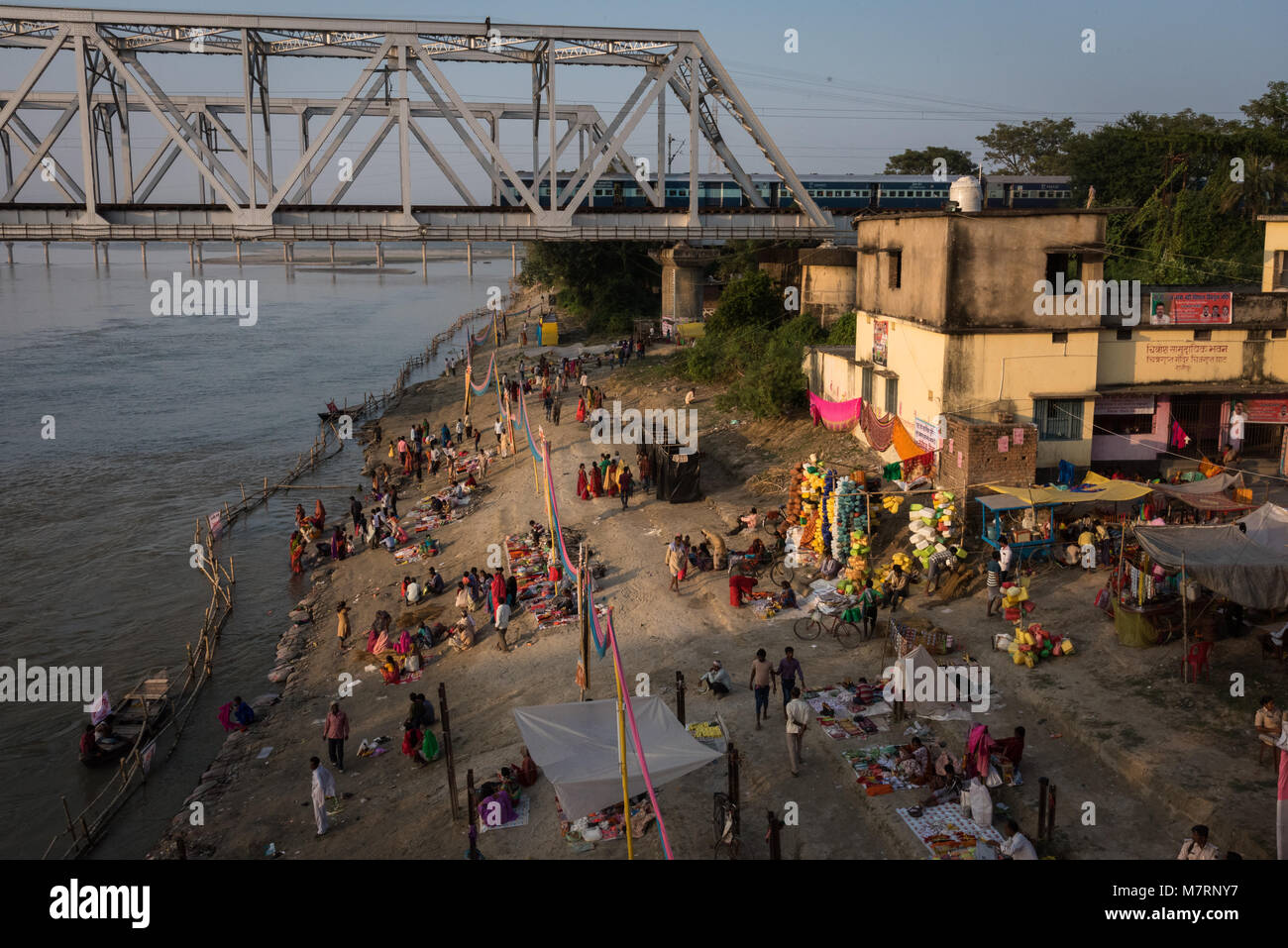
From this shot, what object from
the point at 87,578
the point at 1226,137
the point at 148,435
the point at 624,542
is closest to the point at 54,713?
the point at 87,578

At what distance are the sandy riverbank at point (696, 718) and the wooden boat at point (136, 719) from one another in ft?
5.13

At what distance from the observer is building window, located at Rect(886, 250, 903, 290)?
25.1 meters

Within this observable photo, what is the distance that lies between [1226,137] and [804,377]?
24561 millimetres

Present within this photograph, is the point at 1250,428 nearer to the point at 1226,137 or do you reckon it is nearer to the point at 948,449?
the point at 948,449

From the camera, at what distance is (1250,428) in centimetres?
2408

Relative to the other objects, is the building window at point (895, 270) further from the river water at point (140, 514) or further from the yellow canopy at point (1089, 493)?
the river water at point (140, 514)

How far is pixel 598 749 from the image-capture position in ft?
38.6

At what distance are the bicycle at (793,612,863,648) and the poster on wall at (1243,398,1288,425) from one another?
12.8m

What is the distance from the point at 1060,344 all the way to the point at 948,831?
45.1 feet

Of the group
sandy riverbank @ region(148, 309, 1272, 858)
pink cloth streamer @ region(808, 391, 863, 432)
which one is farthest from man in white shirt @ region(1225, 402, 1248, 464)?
pink cloth streamer @ region(808, 391, 863, 432)

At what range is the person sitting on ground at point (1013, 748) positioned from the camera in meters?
12.4

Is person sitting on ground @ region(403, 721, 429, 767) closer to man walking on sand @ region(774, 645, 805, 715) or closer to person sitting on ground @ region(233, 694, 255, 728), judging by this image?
person sitting on ground @ region(233, 694, 255, 728)

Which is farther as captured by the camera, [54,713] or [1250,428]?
[1250,428]
